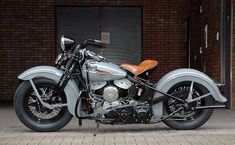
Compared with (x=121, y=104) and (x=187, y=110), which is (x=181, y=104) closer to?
(x=187, y=110)

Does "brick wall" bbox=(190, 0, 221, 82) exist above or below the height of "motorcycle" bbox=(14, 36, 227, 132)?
above

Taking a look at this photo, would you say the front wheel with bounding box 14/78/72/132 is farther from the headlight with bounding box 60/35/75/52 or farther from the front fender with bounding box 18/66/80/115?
the headlight with bounding box 60/35/75/52

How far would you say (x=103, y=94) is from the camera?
8.48m

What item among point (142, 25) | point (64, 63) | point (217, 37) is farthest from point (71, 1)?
point (64, 63)

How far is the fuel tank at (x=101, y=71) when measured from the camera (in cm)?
845

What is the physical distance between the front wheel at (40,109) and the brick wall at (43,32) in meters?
7.15

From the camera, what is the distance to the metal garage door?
15.8 m

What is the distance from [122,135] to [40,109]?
1.41m

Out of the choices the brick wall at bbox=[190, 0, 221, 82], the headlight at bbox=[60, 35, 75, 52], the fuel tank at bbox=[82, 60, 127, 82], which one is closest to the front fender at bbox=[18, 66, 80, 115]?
the fuel tank at bbox=[82, 60, 127, 82]

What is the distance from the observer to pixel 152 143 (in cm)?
753

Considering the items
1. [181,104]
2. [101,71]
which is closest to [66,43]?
[101,71]

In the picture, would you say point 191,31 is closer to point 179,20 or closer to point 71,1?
point 179,20

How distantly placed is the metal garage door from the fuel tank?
719cm

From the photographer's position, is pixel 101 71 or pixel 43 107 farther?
pixel 43 107
